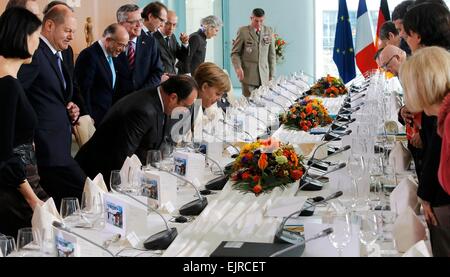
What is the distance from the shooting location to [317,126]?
18.9ft

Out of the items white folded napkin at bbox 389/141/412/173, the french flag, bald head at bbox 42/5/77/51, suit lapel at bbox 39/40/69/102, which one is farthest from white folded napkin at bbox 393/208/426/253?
the french flag

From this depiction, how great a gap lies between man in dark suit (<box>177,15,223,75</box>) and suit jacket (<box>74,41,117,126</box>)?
2749 millimetres

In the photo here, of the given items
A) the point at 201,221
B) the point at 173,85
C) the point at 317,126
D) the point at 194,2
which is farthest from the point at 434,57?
the point at 194,2

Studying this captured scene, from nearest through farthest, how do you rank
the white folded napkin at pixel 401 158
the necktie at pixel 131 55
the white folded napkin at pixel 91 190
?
the white folded napkin at pixel 91 190 → the white folded napkin at pixel 401 158 → the necktie at pixel 131 55

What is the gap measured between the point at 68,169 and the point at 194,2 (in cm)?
884

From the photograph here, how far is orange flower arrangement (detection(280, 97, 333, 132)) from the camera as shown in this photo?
18.6 ft

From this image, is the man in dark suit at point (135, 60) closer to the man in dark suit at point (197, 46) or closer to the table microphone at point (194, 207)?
the man in dark suit at point (197, 46)

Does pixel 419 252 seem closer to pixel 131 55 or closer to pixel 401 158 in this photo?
pixel 401 158

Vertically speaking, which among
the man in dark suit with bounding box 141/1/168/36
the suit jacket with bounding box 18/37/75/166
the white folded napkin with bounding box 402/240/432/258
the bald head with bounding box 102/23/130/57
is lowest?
the white folded napkin with bounding box 402/240/432/258

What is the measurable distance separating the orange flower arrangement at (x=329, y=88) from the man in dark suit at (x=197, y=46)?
1.45 metres

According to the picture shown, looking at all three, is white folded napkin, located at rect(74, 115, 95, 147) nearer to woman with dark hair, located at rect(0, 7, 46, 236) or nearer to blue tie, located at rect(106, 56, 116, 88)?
blue tie, located at rect(106, 56, 116, 88)

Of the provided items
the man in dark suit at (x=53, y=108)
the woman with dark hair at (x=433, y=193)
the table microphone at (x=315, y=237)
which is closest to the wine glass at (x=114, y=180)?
the man in dark suit at (x=53, y=108)

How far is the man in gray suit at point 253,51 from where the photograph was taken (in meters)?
10.1
